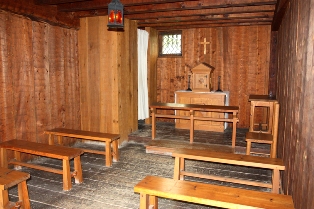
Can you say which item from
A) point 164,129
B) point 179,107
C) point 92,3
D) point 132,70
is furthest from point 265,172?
point 92,3

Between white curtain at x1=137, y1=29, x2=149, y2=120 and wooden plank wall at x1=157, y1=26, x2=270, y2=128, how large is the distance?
1.05 m

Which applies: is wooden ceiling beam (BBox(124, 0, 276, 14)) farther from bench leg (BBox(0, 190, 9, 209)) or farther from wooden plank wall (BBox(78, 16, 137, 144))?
bench leg (BBox(0, 190, 9, 209))

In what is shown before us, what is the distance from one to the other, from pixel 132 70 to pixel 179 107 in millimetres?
1515

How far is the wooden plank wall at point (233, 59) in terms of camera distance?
22.6ft

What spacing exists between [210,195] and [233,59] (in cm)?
538

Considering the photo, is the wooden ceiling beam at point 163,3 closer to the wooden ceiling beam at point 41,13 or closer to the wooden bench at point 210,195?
the wooden ceiling beam at point 41,13

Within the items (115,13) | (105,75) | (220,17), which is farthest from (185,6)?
(105,75)

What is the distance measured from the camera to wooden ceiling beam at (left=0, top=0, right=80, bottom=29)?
4.23 metres

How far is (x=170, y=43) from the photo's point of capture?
25.6 feet

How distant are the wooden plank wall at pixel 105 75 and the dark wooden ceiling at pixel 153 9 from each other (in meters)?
0.34

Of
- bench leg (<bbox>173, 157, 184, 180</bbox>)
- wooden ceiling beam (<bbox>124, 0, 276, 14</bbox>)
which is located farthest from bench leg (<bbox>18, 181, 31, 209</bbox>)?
wooden ceiling beam (<bbox>124, 0, 276, 14</bbox>)

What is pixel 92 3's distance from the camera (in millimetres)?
4914

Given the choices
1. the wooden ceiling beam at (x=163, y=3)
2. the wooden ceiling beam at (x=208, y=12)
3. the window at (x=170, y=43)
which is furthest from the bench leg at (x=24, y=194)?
the window at (x=170, y=43)

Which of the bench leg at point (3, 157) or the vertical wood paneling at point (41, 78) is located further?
the vertical wood paneling at point (41, 78)
